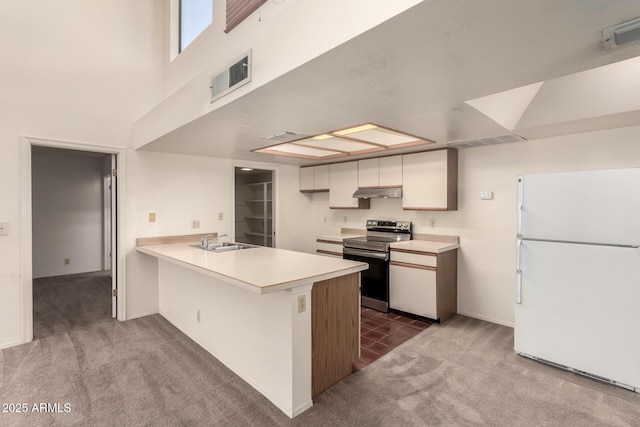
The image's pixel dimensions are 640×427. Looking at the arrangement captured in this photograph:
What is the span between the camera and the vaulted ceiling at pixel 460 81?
3.85 feet

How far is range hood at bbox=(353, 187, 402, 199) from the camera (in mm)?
4127

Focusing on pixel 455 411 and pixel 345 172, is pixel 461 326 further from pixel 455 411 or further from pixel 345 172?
pixel 345 172

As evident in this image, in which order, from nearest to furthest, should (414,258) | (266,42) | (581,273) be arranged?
(266,42) < (581,273) < (414,258)

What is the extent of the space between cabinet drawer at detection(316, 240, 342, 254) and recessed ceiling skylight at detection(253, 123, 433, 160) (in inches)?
49.2

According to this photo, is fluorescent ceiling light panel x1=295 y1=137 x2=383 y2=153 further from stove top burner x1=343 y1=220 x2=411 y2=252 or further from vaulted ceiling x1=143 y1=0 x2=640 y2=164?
stove top burner x1=343 y1=220 x2=411 y2=252

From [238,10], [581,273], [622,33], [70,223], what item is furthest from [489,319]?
[70,223]

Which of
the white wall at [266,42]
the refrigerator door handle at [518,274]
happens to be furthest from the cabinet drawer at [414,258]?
the white wall at [266,42]

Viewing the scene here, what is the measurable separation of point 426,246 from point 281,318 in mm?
2255

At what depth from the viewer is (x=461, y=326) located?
138 inches

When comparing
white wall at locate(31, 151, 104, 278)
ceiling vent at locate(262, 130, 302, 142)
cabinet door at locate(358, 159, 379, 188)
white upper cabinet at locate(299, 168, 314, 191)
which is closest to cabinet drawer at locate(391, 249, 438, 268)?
cabinet door at locate(358, 159, 379, 188)

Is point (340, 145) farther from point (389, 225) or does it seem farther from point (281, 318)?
point (281, 318)

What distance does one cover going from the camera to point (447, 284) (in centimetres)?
370

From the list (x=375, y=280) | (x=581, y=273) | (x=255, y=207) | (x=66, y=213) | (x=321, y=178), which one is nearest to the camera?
(x=581, y=273)

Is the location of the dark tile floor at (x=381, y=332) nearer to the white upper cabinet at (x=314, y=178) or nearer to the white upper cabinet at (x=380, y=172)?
the white upper cabinet at (x=380, y=172)
